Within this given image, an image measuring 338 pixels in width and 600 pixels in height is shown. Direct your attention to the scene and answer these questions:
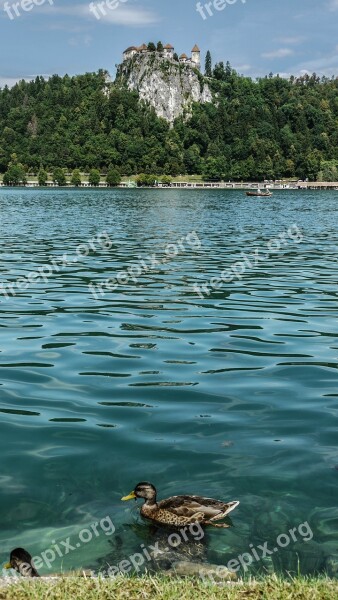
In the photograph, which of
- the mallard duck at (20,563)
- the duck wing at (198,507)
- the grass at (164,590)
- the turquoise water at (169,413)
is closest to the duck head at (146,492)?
the duck wing at (198,507)

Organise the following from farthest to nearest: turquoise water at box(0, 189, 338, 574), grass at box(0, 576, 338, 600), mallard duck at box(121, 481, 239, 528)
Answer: turquoise water at box(0, 189, 338, 574) < mallard duck at box(121, 481, 239, 528) < grass at box(0, 576, 338, 600)

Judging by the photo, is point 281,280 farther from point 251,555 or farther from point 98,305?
point 251,555

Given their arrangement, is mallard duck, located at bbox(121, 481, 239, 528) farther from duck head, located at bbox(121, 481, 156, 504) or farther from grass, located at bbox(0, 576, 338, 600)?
grass, located at bbox(0, 576, 338, 600)

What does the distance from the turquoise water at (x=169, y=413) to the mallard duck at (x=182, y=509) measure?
244mm

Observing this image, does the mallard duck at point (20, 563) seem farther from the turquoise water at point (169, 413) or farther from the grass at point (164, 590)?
the grass at point (164, 590)

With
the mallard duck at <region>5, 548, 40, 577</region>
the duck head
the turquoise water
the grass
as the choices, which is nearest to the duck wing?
the duck head

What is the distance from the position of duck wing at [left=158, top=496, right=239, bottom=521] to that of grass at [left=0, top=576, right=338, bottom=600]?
1.99 metres

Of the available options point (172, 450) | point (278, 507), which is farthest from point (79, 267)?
point (278, 507)

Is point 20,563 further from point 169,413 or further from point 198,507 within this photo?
point 169,413

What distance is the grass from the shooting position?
284 inches

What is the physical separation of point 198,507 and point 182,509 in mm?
210

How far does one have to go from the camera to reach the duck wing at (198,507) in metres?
9.68

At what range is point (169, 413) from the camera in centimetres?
1416

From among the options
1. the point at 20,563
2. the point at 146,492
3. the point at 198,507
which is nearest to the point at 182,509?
the point at 198,507
